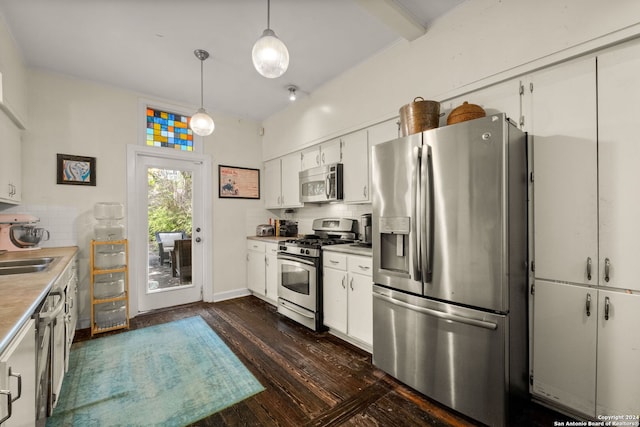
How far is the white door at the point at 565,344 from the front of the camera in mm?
1602

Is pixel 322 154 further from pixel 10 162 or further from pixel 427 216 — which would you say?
pixel 10 162

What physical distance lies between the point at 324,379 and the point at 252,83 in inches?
126

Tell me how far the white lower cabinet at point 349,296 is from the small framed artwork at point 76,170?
9.50 feet

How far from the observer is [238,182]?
437 centimetres

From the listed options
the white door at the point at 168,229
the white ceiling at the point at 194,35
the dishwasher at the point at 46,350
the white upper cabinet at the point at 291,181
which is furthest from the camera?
the white upper cabinet at the point at 291,181

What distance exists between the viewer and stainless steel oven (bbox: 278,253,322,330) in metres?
2.90

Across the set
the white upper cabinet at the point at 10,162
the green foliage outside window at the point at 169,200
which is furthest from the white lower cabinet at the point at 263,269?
the white upper cabinet at the point at 10,162

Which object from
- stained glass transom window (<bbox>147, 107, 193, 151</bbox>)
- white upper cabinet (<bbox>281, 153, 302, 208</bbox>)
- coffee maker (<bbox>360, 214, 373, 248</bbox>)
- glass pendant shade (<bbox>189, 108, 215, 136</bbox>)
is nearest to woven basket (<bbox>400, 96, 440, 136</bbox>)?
coffee maker (<bbox>360, 214, 373, 248</bbox>)

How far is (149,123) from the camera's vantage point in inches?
144

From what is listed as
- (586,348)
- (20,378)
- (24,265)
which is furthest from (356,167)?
(24,265)

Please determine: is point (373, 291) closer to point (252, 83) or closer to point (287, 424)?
point (287, 424)

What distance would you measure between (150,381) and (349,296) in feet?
5.69

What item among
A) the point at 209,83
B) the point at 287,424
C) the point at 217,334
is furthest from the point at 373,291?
the point at 209,83

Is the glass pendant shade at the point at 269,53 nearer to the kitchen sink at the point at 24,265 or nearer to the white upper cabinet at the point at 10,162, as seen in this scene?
the kitchen sink at the point at 24,265
